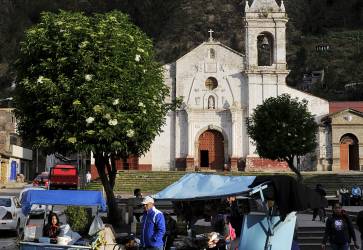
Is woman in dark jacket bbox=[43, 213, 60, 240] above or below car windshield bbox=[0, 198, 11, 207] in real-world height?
below

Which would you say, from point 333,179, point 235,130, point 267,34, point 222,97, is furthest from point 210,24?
point 333,179

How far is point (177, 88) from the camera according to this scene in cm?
4950

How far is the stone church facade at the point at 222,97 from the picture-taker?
160ft

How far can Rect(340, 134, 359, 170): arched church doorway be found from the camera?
1935 inches

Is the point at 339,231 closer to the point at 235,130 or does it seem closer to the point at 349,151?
the point at 235,130

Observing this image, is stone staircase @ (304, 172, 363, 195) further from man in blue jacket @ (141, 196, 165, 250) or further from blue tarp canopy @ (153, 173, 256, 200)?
man in blue jacket @ (141, 196, 165, 250)

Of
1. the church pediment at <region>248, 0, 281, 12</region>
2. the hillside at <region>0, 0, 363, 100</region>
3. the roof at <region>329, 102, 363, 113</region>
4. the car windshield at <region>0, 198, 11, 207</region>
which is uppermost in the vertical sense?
the hillside at <region>0, 0, 363, 100</region>

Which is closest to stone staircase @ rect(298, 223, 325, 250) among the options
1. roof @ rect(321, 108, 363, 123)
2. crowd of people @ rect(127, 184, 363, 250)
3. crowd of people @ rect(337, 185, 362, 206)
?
crowd of people @ rect(127, 184, 363, 250)

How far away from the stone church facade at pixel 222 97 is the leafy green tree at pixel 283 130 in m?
9.28

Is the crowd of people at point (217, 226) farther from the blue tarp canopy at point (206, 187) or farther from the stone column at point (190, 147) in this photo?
the stone column at point (190, 147)

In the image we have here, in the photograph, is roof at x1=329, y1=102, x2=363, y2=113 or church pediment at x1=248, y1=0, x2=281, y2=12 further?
roof at x1=329, y1=102, x2=363, y2=113

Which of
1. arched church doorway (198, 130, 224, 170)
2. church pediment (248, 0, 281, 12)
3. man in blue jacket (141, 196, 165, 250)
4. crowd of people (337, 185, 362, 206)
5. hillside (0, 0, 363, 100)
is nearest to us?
man in blue jacket (141, 196, 165, 250)

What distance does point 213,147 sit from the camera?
49.8 meters

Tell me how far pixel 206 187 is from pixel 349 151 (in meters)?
37.9
